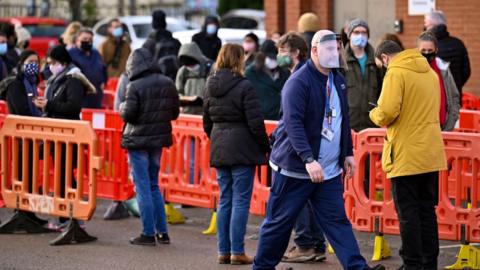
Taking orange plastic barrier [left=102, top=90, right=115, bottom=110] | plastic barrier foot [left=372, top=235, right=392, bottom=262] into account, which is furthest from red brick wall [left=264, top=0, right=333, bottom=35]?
plastic barrier foot [left=372, top=235, right=392, bottom=262]

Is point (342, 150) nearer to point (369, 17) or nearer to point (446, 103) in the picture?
point (446, 103)

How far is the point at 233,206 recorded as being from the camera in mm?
10391

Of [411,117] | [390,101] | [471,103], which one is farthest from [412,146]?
[471,103]

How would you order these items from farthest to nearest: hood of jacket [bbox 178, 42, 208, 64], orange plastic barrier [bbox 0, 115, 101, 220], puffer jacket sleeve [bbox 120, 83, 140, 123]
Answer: hood of jacket [bbox 178, 42, 208, 64] < orange plastic barrier [bbox 0, 115, 101, 220] < puffer jacket sleeve [bbox 120, 83, 140, 123]

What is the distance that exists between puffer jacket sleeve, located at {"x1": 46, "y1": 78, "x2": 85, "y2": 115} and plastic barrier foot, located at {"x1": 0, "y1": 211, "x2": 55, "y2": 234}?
1073 mm

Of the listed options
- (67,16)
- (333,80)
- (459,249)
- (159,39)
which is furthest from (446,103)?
(67,16)

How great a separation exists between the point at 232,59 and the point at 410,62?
1.67 m

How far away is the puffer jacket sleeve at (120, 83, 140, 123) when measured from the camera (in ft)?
36.4

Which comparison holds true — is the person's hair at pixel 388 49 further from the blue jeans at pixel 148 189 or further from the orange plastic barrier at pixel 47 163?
the orange plastic barrier at pixel 47 163

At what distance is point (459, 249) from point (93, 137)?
345 cm

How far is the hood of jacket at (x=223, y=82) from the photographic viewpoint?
10.3m

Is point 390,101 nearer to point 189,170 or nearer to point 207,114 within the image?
point 207,114

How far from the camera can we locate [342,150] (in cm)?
896

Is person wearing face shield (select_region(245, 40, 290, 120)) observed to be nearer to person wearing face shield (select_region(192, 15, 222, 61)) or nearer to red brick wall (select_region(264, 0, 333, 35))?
person wearing face shield (select_region(192, 15, 222, 61))
